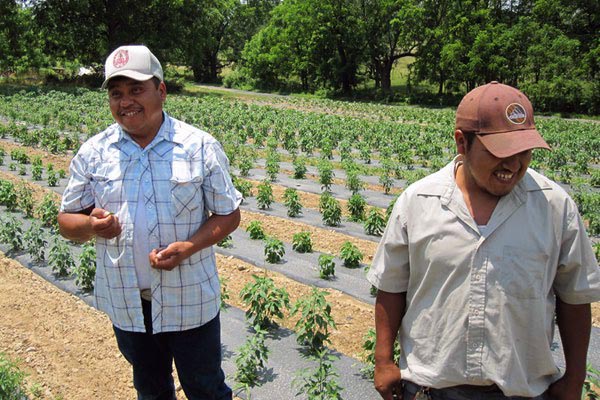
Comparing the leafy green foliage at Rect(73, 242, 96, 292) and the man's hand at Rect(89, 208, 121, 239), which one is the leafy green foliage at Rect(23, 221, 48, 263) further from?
the man's hand at Rect(89, 208, 121, 239)

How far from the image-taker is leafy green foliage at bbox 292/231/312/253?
6480 millimetres

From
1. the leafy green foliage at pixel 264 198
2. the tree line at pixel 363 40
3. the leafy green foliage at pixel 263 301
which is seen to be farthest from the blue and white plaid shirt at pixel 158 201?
the tree line at pixel 363 40

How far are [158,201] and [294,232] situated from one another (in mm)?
5172

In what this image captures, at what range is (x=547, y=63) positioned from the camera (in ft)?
101

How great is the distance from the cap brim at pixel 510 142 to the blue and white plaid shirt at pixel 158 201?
1168 millimetres

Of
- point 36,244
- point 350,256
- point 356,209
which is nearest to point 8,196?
point 36,244

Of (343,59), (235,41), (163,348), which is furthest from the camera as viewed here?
(235,41)

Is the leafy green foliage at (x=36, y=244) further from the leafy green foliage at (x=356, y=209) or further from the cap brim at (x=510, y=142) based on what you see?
the cap brim at (x=510, y=142)

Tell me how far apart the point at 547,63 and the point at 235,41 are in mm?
37992

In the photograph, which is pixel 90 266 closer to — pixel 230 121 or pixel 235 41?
pixel 230 121

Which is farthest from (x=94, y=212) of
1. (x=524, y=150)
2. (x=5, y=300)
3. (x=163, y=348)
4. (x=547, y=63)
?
(x=547, y=63)

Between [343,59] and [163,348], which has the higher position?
[343,59]

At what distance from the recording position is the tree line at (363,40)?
3094 centimetres

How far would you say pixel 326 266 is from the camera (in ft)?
18.2
